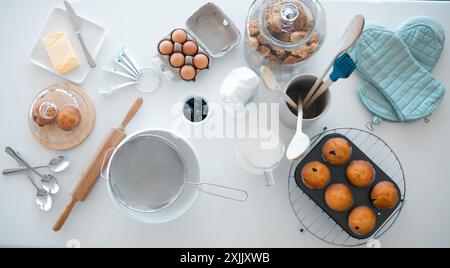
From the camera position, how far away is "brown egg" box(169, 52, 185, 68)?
0.82 meters

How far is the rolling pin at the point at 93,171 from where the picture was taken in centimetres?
83

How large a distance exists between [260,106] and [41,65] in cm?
48

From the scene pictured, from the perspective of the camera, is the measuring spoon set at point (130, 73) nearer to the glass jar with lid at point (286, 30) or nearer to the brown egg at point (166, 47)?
the brown egg at point (166, 47)

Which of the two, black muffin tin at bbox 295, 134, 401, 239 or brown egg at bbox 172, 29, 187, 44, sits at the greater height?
brown egg at bbox 172, 29, 187, 44

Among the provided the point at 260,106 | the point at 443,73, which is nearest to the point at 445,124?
the point at 443,73

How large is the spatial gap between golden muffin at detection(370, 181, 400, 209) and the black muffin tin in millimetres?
13

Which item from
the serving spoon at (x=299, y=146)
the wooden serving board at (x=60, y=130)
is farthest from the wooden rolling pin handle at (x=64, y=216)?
the serving spoon at (x=299, y=146)

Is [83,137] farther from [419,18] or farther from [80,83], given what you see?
[419,18]

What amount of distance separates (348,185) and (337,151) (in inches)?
3.2

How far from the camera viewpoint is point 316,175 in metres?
0.78

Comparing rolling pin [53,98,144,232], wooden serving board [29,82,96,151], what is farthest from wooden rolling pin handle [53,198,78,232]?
wooden serving board [29,82,96,151]

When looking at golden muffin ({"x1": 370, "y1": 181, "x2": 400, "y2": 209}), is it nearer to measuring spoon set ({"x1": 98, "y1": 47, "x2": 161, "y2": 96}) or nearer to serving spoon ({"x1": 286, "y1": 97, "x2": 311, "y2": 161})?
serving spoon ({"x1": 286, "y1": 97, "x2": 311, "y2": 161})
